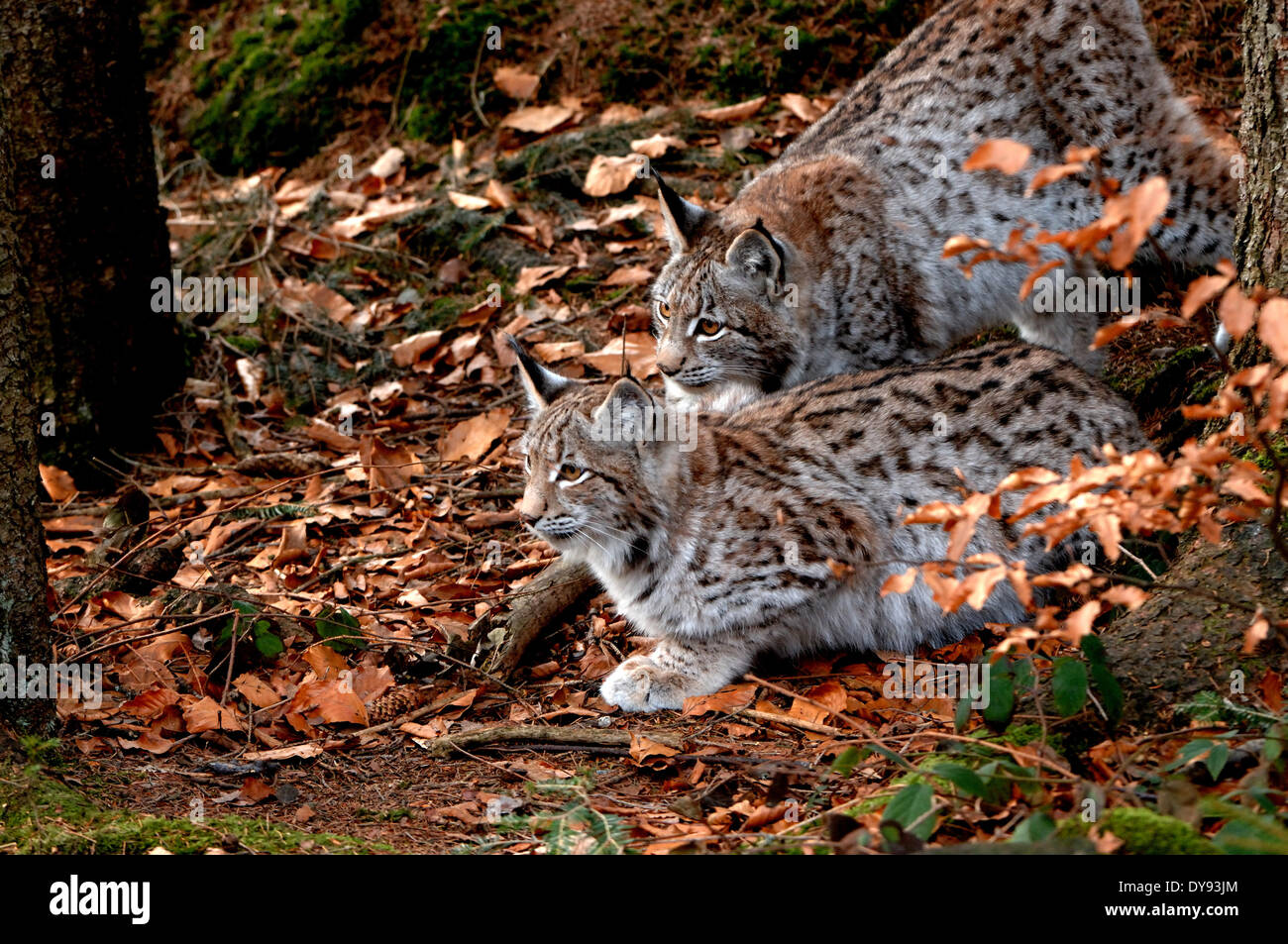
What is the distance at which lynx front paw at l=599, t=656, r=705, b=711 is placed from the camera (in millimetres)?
5020

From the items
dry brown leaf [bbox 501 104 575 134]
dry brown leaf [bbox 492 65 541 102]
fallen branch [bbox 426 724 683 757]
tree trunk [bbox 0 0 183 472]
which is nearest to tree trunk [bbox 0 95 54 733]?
fallen branch [bbox 426 724 683 757]

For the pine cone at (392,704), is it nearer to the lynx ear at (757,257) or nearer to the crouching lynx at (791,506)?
the crouching lynx at (791,506)

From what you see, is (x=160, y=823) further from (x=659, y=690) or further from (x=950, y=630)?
(x=950, y=630)

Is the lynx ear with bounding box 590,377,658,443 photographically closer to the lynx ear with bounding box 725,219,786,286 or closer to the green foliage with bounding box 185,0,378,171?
the lynx ear with bounding box 725,219,786,286

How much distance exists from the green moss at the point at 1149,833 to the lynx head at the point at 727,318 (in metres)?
3.66

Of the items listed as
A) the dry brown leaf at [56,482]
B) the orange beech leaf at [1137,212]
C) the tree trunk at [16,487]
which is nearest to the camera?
the orange beech leaf at [1137,212]

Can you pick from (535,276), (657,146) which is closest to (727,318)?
(535,276)

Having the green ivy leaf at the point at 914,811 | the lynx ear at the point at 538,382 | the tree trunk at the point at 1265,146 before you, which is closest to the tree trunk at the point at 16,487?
the lynx ear at the point at 538,382

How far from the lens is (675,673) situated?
5.11m

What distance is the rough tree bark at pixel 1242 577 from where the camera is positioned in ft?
12.7

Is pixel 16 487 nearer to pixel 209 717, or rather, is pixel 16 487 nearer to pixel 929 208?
pixel 209 717

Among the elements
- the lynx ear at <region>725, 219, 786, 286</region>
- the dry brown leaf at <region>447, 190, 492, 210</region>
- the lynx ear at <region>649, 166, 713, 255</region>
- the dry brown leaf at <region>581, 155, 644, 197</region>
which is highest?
the dry brown leaf at <region>581, 155, 644, 197</region>

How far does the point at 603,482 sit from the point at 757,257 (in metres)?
1.64
